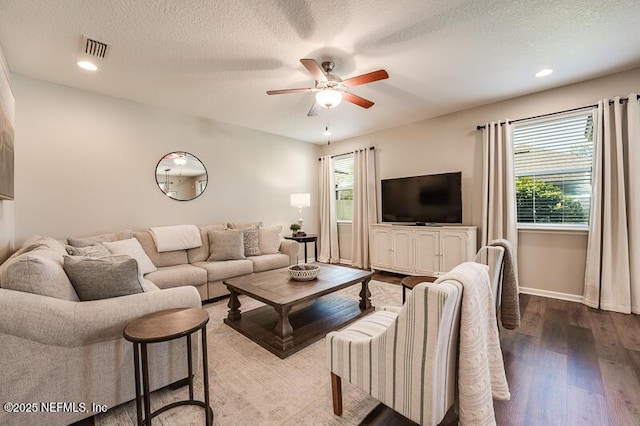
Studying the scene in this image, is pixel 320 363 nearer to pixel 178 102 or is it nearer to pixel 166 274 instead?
pixel 166 274

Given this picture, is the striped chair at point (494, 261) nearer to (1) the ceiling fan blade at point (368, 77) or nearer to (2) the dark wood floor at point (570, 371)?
(2) the dark wood floor at point (570, 371)

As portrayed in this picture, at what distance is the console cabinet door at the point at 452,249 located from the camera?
3783 mm

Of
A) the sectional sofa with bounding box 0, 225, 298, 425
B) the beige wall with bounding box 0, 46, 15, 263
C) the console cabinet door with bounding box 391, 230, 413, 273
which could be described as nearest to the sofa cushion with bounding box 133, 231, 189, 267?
the beige wall with bounding box 0, 46, 15, 263

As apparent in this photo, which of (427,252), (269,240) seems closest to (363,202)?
(427,252)

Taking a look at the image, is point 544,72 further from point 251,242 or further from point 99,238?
point 99,238

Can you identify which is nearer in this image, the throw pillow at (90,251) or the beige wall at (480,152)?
the throw pillow at (90,251)

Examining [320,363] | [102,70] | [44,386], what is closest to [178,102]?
[102,70]

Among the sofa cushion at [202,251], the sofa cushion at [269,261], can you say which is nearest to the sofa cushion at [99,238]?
the sofa cushion at [202,251]

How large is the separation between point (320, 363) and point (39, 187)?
3.57 metres

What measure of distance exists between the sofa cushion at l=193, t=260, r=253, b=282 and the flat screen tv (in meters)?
2.55

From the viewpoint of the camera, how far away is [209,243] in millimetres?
3842

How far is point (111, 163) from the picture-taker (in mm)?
3445

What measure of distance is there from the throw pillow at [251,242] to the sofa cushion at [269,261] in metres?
0.10

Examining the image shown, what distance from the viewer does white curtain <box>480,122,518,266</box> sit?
356 cm
